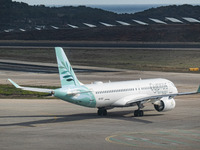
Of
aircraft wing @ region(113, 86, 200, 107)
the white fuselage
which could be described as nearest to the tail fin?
the white fuselage

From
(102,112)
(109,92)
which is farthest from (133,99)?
(102,112)

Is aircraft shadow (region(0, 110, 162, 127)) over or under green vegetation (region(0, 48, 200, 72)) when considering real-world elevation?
under

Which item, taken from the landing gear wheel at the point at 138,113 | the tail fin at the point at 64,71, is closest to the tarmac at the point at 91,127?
the landing gear wheel at the point at 138,113

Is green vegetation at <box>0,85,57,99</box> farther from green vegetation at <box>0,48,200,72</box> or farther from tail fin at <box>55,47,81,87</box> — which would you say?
green vegetation at <box>0,48,200,72</box>

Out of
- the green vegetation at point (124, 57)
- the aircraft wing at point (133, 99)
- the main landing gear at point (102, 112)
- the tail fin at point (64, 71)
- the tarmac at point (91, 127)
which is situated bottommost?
the tarmac at point (91, 127)

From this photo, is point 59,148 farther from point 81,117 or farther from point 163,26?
point 163,26

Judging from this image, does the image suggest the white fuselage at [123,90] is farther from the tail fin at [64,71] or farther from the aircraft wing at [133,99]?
the tail fin at [64,71]

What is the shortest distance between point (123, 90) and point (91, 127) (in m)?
8.10

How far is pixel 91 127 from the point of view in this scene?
49.5 metres

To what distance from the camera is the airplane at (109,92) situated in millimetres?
51125

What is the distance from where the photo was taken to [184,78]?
95.8m

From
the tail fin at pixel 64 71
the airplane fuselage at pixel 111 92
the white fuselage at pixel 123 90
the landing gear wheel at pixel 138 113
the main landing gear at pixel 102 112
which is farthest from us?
the main landing gear at pixel 102 112

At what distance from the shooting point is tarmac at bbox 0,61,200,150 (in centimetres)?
4084

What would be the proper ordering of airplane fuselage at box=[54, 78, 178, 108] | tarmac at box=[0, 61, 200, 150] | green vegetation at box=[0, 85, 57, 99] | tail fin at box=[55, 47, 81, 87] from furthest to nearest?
green vegetation at box=[0, 85, 57, 99], tail fin at box=[55, 47, 81, 87], airplane fuselage at box=[54, 78, 178, 108], tarmac at box=[0, 61, 200, 150]
